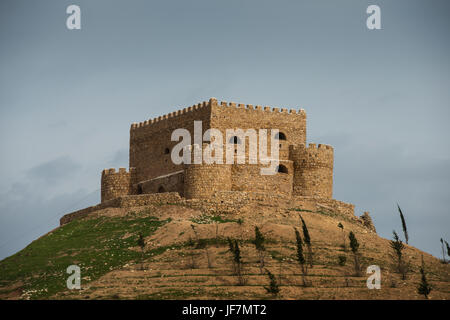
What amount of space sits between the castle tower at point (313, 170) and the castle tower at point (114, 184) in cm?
1308

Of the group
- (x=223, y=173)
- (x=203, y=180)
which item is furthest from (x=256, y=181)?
(x=203, y=180)

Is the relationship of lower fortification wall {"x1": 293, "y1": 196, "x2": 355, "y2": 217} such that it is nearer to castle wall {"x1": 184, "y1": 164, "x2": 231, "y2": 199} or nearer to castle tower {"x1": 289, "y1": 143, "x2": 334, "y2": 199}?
castle tower {"x1": 289, "y1": 143, "x2": 334, "y2": 199}

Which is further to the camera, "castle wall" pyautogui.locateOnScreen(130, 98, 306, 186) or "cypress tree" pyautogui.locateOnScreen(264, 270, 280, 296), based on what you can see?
"castle wall" pyautogui.locateOnScreen(130, 98, 306, 186)

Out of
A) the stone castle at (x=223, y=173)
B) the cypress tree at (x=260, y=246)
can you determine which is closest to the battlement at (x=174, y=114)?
the stone castle at (x=223, y=173)

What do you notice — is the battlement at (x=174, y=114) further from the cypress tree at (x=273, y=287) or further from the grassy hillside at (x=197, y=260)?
the cypress tree at (x=273, y=287)

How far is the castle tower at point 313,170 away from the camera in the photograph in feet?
183

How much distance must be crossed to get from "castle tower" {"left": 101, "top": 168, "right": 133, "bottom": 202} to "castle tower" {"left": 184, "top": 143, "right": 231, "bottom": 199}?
8653 mm

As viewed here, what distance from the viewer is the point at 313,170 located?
184 ft

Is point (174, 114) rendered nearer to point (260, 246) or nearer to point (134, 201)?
point (134, 201)

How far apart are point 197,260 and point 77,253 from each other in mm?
8529

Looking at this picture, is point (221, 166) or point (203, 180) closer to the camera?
point (203, 180)

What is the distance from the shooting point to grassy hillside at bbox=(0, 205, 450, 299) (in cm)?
3912

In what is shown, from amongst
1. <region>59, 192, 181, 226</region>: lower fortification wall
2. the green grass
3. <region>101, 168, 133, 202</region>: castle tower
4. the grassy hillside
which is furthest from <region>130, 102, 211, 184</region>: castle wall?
the green grass
